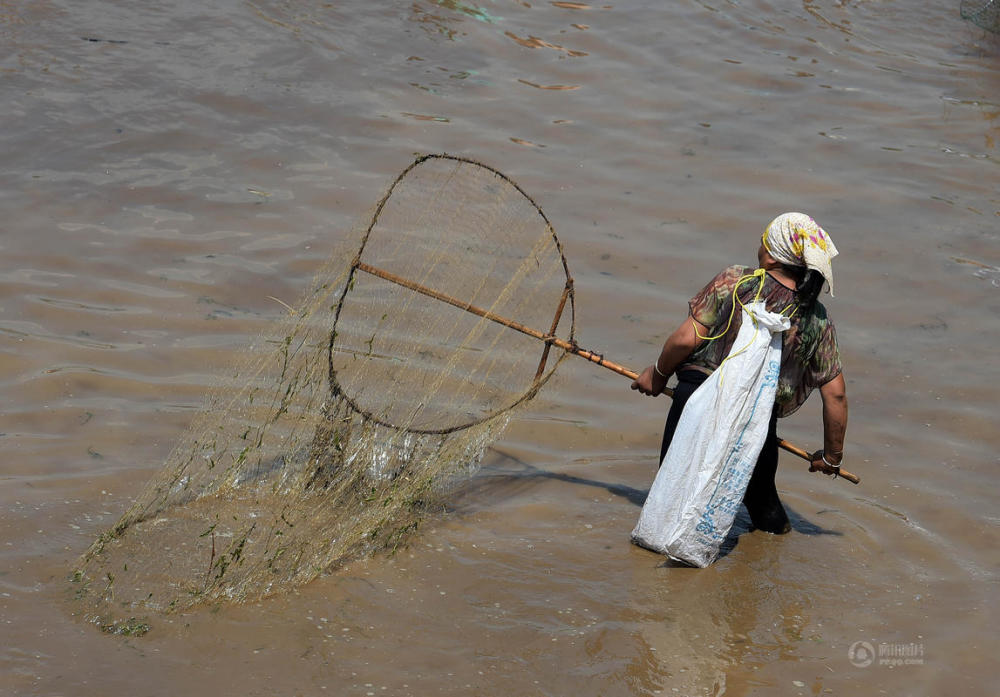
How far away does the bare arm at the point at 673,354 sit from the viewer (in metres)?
4.21

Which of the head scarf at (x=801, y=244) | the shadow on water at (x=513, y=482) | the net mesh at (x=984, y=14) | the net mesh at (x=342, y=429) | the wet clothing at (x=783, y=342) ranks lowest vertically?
the shadow on water at (x=513, y=482)

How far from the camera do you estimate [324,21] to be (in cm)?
954

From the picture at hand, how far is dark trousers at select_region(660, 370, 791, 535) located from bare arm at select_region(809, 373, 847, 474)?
0.64 feet

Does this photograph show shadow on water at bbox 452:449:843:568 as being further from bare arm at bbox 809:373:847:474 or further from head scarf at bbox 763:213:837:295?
head scarf at bbox 763:213:837:295

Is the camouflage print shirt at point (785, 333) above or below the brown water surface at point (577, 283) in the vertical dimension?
above

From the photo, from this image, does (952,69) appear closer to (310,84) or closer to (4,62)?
(310,84)

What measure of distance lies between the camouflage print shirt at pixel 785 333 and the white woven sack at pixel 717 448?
7 cm

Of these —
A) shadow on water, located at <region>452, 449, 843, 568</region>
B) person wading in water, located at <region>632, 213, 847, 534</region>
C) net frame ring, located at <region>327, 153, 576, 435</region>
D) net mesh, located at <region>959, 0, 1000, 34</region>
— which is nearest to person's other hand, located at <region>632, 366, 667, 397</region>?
person wading in water, located at <region>632, 213, 847, 534</region>

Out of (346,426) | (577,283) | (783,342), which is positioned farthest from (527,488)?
(577,283)

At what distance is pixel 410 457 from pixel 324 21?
19.3 ft

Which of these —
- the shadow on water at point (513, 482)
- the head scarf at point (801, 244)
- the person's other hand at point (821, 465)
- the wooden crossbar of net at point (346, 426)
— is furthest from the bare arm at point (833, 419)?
the shadow on water at point (513, 482)

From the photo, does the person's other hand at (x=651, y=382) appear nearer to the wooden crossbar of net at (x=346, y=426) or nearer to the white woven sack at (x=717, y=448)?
the wooden crossbar of net at (x=346, y=426)

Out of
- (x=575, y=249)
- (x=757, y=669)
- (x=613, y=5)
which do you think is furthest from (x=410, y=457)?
(x=613, y=5)

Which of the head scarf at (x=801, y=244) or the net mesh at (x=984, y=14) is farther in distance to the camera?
the net mesh at (x=984, y=14)
